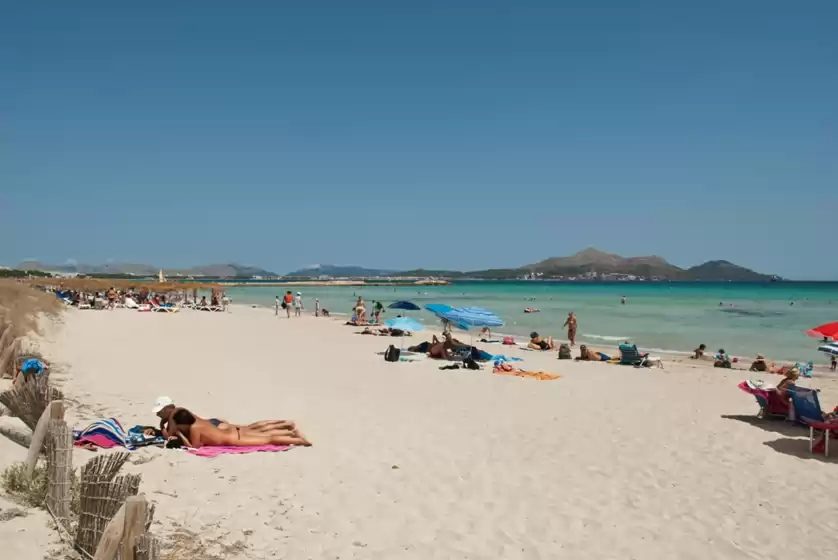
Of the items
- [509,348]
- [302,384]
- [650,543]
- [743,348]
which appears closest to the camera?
[650,543]

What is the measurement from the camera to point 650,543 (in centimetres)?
492

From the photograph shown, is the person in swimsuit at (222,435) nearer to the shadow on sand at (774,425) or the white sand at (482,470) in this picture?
the white sand at (482,470)

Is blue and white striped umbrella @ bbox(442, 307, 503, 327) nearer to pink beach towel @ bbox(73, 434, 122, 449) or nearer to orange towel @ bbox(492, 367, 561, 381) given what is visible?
orange towel @ bbox(492, 367, 561, 381)

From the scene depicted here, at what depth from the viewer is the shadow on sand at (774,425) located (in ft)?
28.4

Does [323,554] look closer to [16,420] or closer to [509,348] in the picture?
[16,420]

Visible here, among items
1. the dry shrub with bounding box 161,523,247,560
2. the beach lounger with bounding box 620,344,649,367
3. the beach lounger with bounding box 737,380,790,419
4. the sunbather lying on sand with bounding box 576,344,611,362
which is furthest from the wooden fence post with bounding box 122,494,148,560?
the sunbather lying on sand with bounding box 576,344,611,362

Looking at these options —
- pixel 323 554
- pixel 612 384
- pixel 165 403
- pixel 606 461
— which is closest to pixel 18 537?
pixel 323 554

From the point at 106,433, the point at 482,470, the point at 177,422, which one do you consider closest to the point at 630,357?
the point at 482,470

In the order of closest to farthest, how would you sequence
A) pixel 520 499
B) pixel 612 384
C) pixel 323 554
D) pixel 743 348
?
1. pixel 323 554
2. pixel 520 499
3. pixel 612 384
4. pixel 743 348

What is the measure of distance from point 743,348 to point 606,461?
19.2 m

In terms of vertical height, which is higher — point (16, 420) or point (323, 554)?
point (16, 420)

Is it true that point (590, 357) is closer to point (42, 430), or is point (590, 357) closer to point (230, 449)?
point (230, 449)

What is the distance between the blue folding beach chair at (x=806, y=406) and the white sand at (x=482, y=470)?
0.29 m

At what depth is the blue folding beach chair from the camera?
8.52 meters
